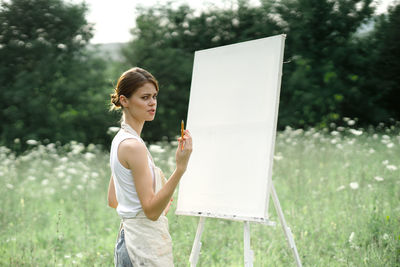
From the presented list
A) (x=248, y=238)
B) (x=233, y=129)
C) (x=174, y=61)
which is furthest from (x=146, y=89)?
(x=174, y=61)

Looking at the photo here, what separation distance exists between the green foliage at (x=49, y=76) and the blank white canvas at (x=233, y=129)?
278 inches

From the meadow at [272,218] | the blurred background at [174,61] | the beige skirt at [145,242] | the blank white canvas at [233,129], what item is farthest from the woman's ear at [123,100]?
the blurred background at [174,61]

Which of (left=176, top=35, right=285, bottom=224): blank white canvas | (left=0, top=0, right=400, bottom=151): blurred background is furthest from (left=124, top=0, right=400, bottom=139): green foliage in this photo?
(left=176, top=35, right=285, bottom=224): blank white canvas

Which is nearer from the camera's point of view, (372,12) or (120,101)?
(120,101)

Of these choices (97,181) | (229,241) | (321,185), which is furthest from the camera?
(97,181)

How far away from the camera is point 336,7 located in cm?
958

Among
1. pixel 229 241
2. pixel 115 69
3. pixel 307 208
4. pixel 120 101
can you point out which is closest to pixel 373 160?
pixel 307 208

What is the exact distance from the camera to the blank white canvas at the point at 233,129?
86.9 inches

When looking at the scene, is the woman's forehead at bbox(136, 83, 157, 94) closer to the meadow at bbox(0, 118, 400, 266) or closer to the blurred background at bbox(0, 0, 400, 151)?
the meadow at bbox(0, 118, 400, 266)

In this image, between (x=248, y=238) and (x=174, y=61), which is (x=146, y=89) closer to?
(x=248, y=238)

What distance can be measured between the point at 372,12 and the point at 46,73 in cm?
749

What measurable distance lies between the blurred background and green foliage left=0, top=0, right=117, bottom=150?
0.07ft

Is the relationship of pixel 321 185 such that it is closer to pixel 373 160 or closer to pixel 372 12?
pixel 373 160

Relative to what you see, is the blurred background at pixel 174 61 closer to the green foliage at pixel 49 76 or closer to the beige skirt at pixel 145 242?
the green foliage at pixel 49 76
